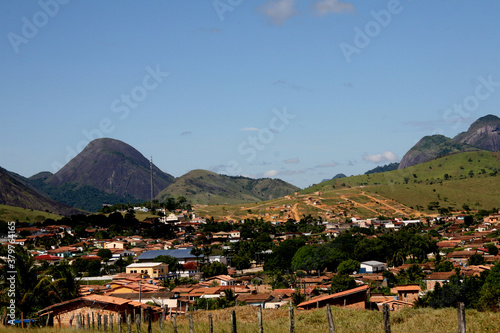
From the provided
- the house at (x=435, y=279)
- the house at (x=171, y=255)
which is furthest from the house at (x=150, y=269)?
the house at (x=435, y=279)

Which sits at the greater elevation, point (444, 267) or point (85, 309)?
point (85, 309)

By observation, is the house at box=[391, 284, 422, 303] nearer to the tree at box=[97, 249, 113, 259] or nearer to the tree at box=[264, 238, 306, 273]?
the tree at box=[264, 238, 306, 273]

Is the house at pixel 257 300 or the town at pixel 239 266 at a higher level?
the town at pixel 239 266

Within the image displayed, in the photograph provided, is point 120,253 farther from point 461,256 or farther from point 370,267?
point 461,256

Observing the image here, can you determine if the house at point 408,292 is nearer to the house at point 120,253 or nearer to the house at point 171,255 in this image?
the house at point 171,255

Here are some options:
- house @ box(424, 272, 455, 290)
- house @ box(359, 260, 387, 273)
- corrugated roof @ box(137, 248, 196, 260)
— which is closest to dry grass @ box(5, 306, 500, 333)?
house @ box(424, 272, 455, 290)

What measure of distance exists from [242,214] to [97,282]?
4142 inches

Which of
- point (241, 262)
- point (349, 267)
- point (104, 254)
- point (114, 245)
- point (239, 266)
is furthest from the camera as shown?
point (114, 245)

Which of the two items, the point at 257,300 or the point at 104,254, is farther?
the point at 104,254

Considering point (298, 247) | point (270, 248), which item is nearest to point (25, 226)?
point (270, 248)

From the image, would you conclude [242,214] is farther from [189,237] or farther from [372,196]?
[189,237]

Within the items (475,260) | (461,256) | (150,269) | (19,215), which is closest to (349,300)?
(475,260)

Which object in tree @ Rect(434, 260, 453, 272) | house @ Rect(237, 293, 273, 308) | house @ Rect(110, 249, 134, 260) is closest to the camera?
house @ Rect(237, 293, 273, 308)

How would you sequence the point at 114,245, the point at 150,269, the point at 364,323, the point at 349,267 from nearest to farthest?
the point at 364,323 → the point at 349,267 → the point at 150,269 → the point at 114,245
